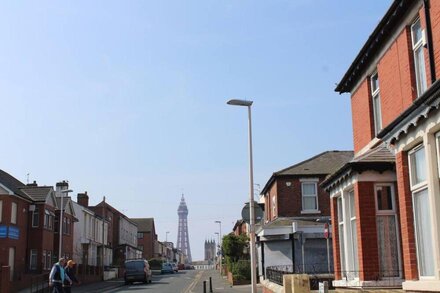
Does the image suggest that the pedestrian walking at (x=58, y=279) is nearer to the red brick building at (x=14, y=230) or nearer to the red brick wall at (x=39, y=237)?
the red brick building at (x=14, y=230)

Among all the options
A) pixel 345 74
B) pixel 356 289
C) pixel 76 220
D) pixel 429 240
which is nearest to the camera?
pixel 429 240

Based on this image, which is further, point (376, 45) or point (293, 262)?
point (293, 262)

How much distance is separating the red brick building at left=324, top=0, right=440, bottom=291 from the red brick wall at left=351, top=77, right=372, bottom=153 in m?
0.03

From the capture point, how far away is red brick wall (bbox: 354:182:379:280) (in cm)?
1318

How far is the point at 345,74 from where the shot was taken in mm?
17703

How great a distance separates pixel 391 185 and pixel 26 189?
3606cm

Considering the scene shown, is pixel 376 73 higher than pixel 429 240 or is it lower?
higher

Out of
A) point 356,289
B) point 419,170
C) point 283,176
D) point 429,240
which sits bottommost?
point 356,289

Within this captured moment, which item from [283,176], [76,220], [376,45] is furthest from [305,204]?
[76,220]

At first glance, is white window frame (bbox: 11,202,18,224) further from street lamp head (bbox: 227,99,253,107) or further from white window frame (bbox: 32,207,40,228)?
street lamp head (bbox: 227,99,253,107)

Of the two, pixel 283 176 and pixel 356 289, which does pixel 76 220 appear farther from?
pixel 356 289

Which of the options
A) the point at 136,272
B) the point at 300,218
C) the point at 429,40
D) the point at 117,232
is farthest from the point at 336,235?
the point at 117,232

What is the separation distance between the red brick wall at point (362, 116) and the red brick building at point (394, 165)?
0.10 ft

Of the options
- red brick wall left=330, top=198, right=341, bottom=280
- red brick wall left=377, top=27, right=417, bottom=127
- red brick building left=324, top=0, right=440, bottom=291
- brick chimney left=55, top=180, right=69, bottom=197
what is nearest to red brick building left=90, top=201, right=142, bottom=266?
brick chimney left=55, top=180, right=69, bottom=197
